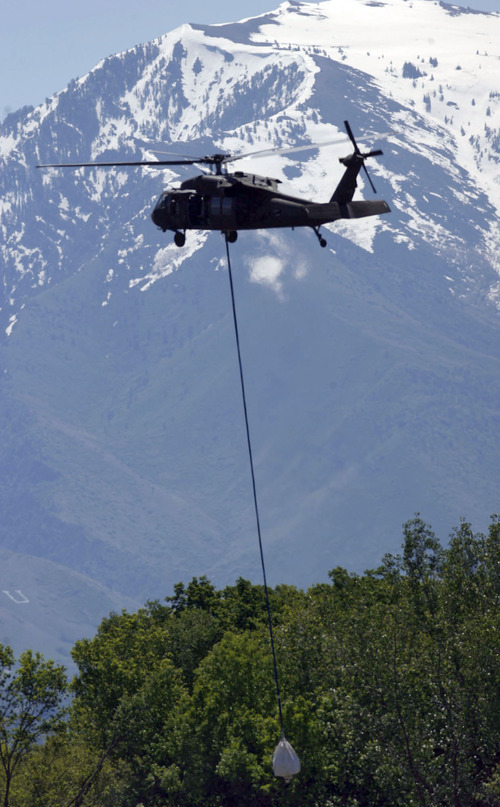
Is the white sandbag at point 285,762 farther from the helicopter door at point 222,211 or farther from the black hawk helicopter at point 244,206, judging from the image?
the helicopter door at point 222,211

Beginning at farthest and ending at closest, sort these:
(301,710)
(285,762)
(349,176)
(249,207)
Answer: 1. (301,710)
2. (349,176)
3. (249,207)
4. (285,762)

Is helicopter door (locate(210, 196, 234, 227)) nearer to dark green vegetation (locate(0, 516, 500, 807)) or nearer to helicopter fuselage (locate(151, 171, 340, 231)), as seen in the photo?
helicopter fuselage (locate(151, 171, 340, 231))

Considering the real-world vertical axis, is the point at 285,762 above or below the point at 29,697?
above

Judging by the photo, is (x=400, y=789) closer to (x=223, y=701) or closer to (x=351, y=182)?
(x=223, y=701)

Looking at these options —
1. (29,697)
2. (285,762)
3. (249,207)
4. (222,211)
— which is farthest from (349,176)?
(29,697)

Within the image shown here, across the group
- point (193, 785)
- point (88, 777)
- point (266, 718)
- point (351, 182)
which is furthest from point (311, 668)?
point (351, 182)

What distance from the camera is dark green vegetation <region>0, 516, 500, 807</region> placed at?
73062mm

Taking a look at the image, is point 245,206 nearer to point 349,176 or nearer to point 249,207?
point 249,207

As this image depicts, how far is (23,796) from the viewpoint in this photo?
293 feet

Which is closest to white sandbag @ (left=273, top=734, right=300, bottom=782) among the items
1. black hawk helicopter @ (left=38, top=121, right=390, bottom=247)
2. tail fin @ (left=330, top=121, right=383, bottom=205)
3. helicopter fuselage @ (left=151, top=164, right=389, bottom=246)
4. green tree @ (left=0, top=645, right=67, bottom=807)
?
black hawk helicopter @ (left=38, top=121, right=390, bottom=247)

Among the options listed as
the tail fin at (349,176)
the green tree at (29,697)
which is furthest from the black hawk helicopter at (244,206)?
the green tree at (29,697)

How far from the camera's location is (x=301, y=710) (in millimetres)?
84812

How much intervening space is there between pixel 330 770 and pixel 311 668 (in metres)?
7.77

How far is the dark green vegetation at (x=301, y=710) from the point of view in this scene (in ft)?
240
